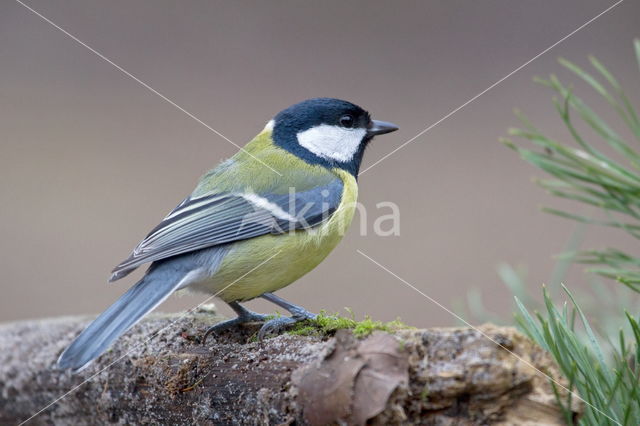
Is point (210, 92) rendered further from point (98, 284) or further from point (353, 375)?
point (353, 375)

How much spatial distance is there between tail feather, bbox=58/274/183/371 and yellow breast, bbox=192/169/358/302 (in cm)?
15

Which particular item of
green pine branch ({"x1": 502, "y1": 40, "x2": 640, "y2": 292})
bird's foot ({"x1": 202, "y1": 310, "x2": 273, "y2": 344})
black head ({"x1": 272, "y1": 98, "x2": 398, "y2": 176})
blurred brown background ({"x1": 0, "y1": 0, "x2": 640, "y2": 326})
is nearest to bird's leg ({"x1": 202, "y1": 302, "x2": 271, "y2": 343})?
bird's foot ({"x1": 202, "y1": 310, "x2": 273, "y2": 344})

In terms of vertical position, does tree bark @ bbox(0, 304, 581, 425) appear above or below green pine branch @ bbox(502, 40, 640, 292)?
below

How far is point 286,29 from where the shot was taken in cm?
478

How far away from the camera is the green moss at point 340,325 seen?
3.87 ft

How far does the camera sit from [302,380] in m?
1.11

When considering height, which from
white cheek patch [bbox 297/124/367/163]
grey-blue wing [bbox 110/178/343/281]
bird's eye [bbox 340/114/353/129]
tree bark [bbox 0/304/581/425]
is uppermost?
bird's eye [bbox 340/114/353/129]

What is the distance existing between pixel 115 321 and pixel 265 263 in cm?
45

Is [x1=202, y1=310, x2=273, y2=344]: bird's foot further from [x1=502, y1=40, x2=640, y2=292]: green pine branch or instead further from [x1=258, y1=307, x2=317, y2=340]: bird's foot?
[x1=502, y1=40, x2=640, y2=292]: green pine branch

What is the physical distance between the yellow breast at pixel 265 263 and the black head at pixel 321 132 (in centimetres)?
39

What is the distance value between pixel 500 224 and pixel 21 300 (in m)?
2.71

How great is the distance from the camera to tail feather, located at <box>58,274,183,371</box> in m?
1.47

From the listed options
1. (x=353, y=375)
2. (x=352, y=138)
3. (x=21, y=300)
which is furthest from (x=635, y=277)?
(x=21, y=300)

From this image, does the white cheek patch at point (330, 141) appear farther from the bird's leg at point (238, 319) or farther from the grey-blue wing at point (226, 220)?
the bird's leg at point (238, 319)
